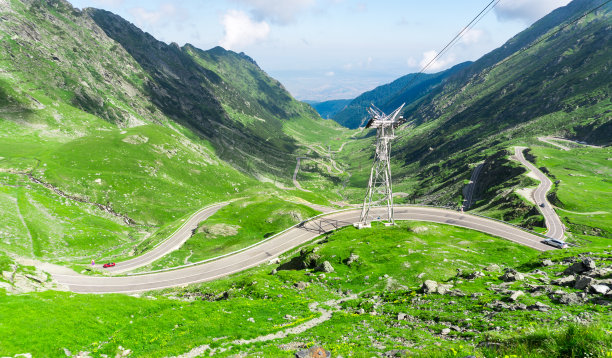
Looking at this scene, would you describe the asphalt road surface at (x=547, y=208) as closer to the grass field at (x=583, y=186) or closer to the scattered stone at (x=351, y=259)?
the grass field at (x=583, y=186)

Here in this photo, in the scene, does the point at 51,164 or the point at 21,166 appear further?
the point at 51,164

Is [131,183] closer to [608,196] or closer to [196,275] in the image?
[196,275]

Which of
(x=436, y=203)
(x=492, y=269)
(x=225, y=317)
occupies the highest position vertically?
(x=225, y=317)

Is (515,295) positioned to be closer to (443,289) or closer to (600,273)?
(443,289)

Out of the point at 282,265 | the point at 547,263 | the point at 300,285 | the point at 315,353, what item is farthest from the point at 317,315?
the point at 547,263

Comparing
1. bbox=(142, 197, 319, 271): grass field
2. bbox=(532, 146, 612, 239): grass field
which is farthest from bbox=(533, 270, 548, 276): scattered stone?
bbox=(142, 197, 319, 271): grass field

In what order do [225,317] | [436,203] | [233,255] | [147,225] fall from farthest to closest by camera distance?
[436,203] → [147,225] → [233,255] → [225,317]

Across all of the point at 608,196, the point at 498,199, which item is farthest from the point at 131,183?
the point at 608,196
